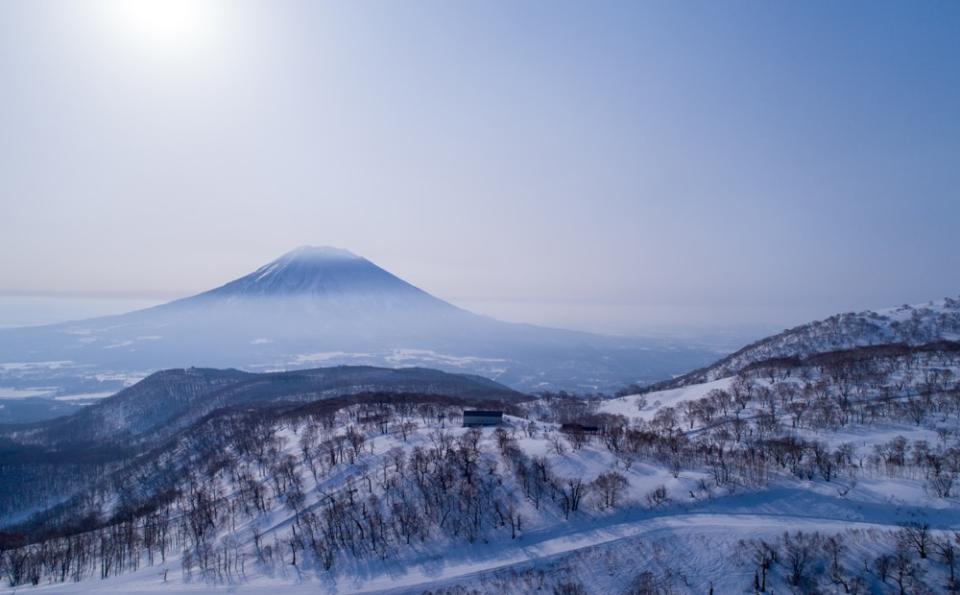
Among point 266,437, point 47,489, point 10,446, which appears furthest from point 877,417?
point 10,446

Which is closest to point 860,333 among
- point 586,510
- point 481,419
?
point 481,419

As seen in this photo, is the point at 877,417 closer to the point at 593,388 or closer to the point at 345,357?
the point at 593,388

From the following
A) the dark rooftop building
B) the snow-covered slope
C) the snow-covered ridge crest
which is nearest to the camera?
the snow-covered slope

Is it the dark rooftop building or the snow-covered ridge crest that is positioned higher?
the snow-covered ridge crest

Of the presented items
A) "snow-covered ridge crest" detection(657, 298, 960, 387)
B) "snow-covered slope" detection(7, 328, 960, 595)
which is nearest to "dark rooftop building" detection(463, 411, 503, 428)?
"snow-covered slope" detection(7, 328, 960, 595)

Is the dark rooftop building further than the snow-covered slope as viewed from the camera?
Yes

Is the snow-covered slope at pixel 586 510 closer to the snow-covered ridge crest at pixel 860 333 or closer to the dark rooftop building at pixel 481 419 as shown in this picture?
the dark rooftop building at pixel 481 419

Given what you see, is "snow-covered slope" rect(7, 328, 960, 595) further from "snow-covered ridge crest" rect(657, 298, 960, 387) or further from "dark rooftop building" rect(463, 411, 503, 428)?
"snow-covered ridge crest" rect(657, 298, 960, 387)

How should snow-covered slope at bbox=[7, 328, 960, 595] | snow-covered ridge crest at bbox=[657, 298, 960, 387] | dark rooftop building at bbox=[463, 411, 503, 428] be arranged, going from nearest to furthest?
snow-covered slope at bbox=[7, 328, 960, 595] → dark rooftop building at bbox=[463, 411, 503, 428] → snow-covered ridge crest at bbox=[657, 298, 960, 387]

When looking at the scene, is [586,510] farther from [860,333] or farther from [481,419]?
[860,333]
